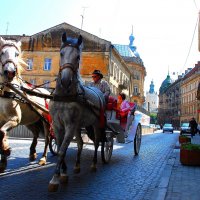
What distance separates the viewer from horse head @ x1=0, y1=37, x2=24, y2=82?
21.5 ft

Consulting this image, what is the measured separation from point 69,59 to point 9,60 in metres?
1.34

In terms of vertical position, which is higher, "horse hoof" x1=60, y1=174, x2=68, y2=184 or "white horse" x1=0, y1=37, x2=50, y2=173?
"white horse" x1=0, y1=37, x2=50, y2=173

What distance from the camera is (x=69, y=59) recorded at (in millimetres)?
5992

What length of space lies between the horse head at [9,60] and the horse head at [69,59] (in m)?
1.13

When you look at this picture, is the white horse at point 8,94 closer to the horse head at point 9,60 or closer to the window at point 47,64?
the horse head at point 9,60

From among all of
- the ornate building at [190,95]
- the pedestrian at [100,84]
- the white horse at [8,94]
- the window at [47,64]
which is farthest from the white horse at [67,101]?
the ornate building at [190,95]

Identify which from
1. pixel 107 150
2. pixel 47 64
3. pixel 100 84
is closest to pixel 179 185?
pixel 107 150

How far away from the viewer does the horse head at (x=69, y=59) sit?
585 cm

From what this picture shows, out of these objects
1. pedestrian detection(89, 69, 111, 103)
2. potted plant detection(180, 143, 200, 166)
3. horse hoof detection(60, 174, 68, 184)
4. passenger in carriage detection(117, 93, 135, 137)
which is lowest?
horse hoof detection(60, 174, 68, 184)

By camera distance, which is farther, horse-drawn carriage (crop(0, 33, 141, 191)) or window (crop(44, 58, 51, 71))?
window (crop(44, 58, 51, 71))

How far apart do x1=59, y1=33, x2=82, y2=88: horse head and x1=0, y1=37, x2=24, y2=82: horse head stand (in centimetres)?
113

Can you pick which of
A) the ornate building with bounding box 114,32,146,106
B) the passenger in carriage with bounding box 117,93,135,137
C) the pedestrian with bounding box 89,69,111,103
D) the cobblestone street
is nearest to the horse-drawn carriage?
the cobblestone street

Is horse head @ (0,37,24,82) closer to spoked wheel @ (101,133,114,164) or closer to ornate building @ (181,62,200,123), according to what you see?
spoked wheel @ (101,133,114,164)

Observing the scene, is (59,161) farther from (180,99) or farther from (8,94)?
(180,99)
